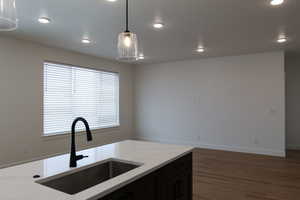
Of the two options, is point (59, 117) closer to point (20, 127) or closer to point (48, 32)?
point (20, 127)

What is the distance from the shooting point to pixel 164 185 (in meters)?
1.79

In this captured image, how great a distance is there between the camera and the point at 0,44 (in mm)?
3928

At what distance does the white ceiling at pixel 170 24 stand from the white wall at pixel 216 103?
0.75 m

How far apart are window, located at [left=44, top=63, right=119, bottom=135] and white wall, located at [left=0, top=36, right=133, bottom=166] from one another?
218mm

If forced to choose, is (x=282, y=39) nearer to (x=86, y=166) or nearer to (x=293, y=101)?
(x=293, y=101)

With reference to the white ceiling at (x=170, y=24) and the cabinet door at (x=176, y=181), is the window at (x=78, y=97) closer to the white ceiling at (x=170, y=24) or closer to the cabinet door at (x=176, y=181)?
the white ceiling at (x=170, y=24)

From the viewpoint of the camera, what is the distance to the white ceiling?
2723mm

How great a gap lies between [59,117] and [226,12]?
13.9ft

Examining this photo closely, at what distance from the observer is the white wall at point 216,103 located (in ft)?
17.0

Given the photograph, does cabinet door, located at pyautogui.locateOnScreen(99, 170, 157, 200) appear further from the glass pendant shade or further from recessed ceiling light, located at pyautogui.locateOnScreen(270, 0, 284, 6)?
recessed ceiling light, located at pyautogui.locateOnScreen(270, 0, 284, 6)

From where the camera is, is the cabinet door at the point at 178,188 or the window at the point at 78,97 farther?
the window at the point at 78,97

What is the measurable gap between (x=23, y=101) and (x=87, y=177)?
342cm

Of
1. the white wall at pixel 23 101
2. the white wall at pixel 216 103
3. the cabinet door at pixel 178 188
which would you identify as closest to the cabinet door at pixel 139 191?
the cabinet door at pixel 178 188

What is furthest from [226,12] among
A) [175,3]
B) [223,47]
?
[223,47]
